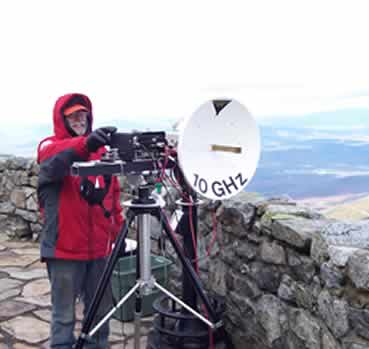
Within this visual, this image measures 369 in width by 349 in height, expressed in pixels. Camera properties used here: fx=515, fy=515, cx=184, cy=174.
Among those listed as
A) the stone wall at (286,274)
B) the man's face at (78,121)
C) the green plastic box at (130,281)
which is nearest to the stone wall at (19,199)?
the green plastic box at (130,281)

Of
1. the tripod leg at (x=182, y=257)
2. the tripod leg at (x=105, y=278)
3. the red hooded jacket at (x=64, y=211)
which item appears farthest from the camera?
the red hooded jacket at (x=64, y=211)

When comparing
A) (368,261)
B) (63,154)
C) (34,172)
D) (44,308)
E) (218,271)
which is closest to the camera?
(368,261)

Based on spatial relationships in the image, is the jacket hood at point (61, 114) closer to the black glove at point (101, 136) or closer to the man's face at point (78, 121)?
the man's face at point (78, 121)

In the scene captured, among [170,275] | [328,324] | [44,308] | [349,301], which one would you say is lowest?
[44,308]

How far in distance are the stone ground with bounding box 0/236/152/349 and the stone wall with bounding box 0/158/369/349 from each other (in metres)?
0.75

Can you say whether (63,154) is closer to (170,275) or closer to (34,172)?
(170,275)

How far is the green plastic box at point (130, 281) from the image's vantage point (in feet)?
12.1

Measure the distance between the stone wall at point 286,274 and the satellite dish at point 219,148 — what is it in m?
0.39

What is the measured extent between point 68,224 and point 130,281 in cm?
120

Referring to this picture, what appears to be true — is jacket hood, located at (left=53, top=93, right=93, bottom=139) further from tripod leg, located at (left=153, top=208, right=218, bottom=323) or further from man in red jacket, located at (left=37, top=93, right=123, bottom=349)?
tripod leg, located at (left=153, top=208, right=218, bottom=323)

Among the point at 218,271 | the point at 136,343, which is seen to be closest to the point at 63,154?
the point at 136,343

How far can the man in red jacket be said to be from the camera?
2.65 meters

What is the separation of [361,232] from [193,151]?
839 mm

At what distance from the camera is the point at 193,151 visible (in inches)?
90.1
